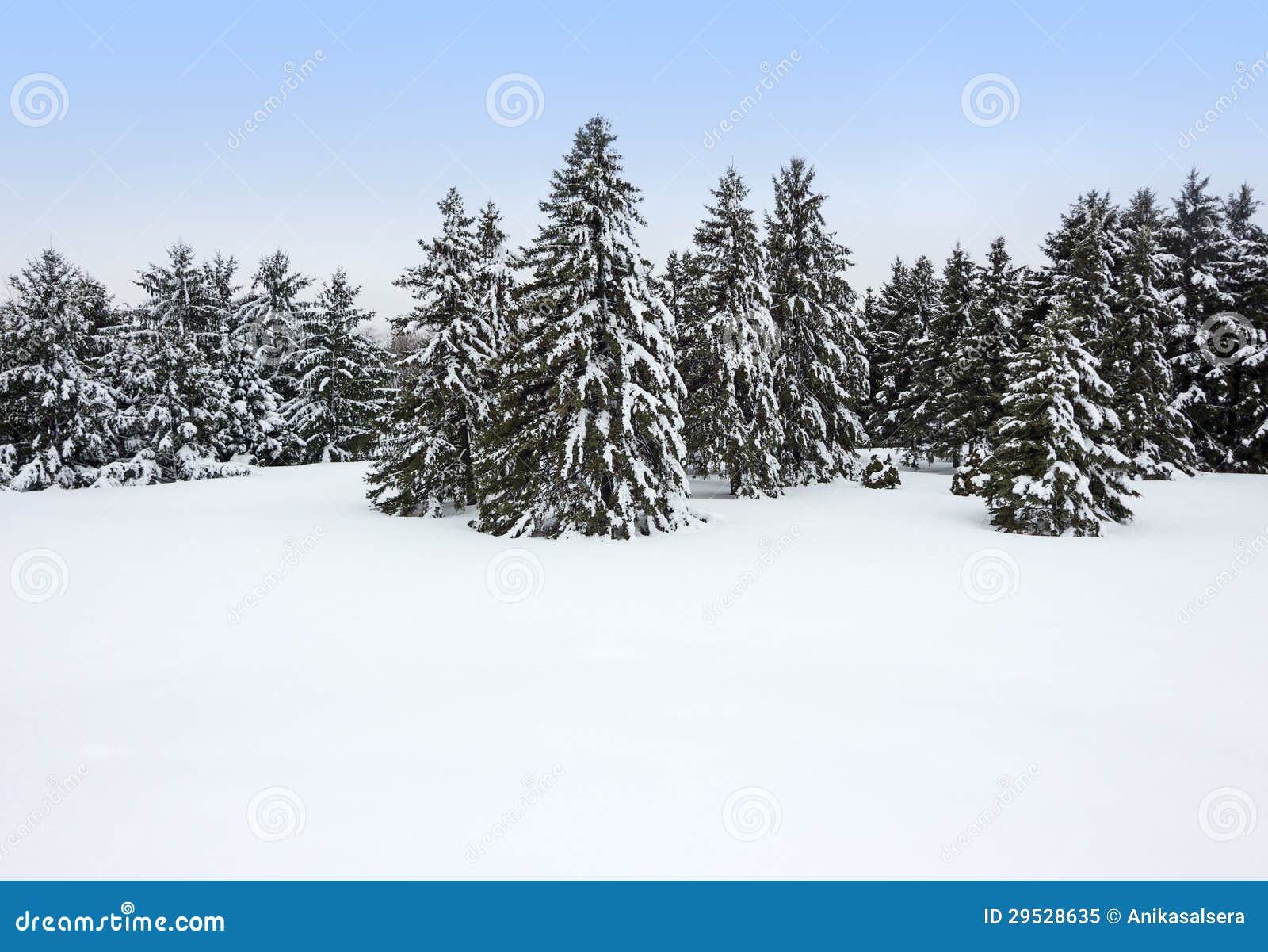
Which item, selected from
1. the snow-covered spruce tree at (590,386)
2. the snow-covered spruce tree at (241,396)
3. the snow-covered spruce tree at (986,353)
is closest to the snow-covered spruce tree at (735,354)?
the snow-covered spruce tree at (590,386)

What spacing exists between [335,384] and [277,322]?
25.4 feet

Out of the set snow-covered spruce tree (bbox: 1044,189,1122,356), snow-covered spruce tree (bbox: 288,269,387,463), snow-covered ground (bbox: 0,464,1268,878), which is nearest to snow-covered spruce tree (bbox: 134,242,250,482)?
snow-covered spruce tree (bbox: 288,269,387,463)

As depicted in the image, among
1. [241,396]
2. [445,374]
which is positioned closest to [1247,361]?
[445,374]

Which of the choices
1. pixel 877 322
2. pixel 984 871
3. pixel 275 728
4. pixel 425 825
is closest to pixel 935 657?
pixel 984 871

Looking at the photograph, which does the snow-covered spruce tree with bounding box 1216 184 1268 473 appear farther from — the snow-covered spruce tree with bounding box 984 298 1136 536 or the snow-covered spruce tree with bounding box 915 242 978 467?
the snow-covered spruce tree with bounding box 984 298 1136 536

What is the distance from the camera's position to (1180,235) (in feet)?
114

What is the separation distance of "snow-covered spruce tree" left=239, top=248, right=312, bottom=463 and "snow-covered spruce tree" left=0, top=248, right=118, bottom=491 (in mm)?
12225

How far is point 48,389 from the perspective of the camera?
90.5ft

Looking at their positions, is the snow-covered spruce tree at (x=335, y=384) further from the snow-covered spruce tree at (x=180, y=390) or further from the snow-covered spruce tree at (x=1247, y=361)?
the snow-covered spruce tree at (x=1247, y=361)

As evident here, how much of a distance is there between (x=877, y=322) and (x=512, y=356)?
3676 centimetres

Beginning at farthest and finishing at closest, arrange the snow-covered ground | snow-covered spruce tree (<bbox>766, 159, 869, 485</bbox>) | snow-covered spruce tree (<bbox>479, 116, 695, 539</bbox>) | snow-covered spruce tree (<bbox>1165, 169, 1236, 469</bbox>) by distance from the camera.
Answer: snow-covered spruce tree (<bbox>1165, 169, 1236, 469</bbox>) → snow-covered spruce tree (<bbox>766, 159, 869, 485</bbox>) → snow-covered spruce tree (<bbox>479, 116, 695, 539</bbox>) → the snow-covered ground

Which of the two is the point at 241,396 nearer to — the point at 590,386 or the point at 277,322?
the point at 277,322

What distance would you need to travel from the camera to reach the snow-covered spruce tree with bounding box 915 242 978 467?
30.1 metres

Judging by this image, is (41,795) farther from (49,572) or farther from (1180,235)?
(1180,235)
